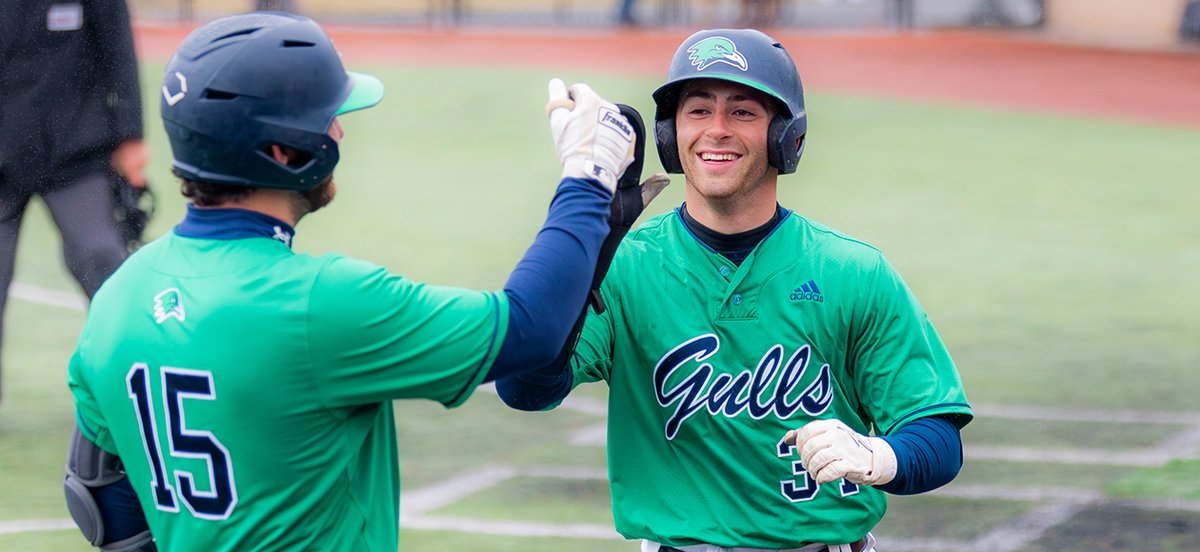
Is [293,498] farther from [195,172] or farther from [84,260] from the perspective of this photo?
[84,260]

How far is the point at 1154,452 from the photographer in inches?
262

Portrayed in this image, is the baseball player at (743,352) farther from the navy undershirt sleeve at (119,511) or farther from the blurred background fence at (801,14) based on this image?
the blurred background fence at (801,14)

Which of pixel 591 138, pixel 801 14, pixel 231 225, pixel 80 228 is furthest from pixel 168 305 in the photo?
pixel 801 14

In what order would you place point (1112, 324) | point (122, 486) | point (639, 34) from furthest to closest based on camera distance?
point (639, 34)
point (1112, 324)
point (122, 486)

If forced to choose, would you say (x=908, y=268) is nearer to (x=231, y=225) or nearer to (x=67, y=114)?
(x=67, y=114)

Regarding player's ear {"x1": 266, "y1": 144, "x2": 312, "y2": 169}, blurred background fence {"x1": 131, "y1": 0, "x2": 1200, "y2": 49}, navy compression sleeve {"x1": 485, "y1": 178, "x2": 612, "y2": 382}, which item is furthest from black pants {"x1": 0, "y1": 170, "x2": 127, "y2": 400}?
blurred background fence {"x1": 131, "y1": 0, "x2": 1200, "y2": 49}

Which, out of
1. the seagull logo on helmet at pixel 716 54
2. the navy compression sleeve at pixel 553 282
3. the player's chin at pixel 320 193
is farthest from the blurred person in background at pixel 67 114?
the navy compression sleeve at pixel 553 282

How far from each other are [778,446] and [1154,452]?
371 centimetres

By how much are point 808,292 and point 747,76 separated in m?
0.52

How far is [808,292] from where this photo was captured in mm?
3582

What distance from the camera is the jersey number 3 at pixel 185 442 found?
269 cm

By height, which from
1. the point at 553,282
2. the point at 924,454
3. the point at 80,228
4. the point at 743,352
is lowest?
the point at 80,228

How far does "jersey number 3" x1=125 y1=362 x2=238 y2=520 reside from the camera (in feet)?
8.82

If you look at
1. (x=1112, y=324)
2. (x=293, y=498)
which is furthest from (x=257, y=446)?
(x=1112, y=324)
